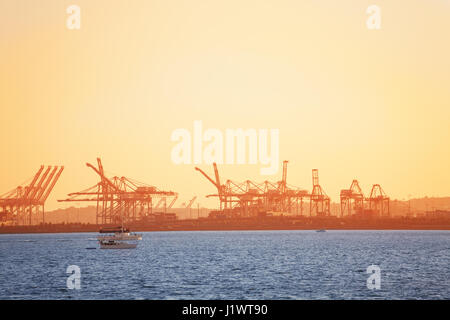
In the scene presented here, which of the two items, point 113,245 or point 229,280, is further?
point 113,245

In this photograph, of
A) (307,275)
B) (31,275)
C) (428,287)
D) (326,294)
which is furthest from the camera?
(31,275)

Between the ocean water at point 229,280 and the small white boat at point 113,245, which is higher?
the ocean water at point 229,280

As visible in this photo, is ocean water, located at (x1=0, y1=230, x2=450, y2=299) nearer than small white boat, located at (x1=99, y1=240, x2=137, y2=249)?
Yes

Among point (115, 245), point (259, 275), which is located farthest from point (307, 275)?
point (115, 245)

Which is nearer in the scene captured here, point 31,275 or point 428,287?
point 428,287

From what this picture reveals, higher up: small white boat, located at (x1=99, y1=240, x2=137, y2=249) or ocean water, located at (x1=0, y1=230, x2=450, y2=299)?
ocean water, located at (x1=0, y1=230, x2=450, y2=299)

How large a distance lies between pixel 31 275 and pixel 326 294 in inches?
1202

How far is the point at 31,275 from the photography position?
59.1 m

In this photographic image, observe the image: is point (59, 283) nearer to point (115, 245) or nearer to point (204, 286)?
point (204, 286)

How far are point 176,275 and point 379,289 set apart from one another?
19.4m

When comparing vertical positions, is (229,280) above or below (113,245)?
above

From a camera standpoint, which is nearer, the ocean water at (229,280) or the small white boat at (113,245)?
the ocean water at (229,280)
